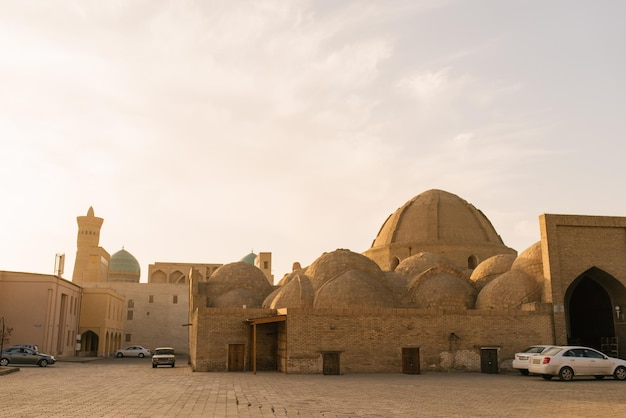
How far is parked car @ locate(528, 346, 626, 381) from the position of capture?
18250 millimetres

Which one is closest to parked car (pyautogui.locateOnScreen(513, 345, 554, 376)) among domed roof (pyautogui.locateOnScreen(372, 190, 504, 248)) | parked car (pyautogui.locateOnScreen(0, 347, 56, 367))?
domed roof (pyautogui.locateOnScreen(372, 190, 504, 248))

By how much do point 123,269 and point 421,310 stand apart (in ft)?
154

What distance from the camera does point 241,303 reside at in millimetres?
30500

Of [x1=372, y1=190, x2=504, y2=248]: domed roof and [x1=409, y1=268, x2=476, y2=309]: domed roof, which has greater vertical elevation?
[x1=372, y1=190, x2=504, y2=248]: domed roof

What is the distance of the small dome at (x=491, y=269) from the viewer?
29688 millimetres

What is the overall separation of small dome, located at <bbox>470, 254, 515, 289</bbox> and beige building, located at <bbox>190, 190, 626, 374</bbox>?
74mm

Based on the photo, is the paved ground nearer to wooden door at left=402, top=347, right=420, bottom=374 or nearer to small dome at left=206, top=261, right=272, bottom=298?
wooden door at left=402, top=347, right=420, bottom=374

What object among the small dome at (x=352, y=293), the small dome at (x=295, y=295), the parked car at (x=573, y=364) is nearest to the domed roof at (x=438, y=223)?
the small dome at (x=352, y=293)

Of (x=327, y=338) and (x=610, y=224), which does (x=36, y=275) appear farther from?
(x=610, y=224)

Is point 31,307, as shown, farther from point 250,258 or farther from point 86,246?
point 250,258

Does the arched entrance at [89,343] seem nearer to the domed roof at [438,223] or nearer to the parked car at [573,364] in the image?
the domed roof at [438,223]

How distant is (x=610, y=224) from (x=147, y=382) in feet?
68.5

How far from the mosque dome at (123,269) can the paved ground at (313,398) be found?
148ft

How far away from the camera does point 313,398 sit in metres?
13.2
